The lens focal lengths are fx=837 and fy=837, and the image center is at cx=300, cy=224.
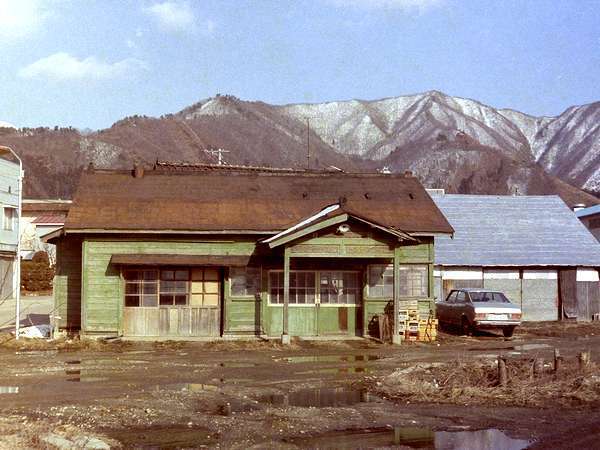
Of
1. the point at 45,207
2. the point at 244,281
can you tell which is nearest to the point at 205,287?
the point at 244,281

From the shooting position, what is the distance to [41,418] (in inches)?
486

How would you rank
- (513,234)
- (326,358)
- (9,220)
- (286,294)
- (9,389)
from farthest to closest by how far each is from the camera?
(9,220) < (513,234) < (286,294) < (326,358) < (9,389)

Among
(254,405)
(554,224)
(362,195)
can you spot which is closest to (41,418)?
(254,405)

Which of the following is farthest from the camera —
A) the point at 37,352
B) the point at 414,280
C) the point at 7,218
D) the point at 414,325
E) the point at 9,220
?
the point at 9,220

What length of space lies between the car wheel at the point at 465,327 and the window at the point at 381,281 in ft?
11.5

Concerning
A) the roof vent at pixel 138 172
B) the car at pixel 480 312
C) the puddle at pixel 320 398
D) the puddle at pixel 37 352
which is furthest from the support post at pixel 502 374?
the roof vent at pixel 138 172

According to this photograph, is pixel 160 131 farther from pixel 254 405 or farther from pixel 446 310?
pixel 254 405

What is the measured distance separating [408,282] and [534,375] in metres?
12.0

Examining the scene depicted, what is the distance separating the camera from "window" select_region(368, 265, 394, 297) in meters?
27.1

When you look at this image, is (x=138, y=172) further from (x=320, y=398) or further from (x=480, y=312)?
(x=320, y=398)

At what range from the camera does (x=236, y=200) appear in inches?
1113

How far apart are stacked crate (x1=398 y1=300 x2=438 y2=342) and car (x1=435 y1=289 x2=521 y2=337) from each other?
2132mm

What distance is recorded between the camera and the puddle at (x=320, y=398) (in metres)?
14.2

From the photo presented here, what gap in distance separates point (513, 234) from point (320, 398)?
976 inches
